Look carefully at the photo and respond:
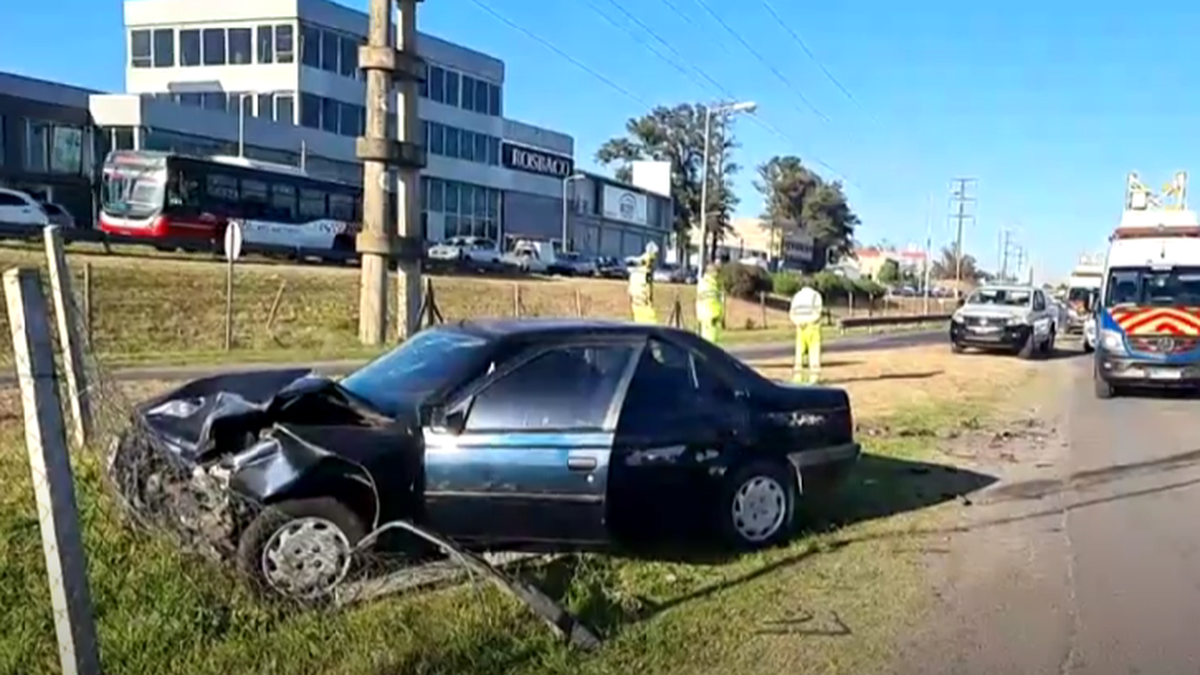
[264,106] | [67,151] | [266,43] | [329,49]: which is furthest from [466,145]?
[67,151]

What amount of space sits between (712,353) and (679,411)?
2.11ft

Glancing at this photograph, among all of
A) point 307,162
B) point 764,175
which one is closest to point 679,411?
point 307,162

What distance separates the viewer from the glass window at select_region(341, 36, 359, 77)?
6531 centimetres

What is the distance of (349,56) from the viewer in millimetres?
65938

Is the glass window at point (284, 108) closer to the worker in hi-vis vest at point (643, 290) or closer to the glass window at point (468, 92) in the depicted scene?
the glass window at point (468, 92)

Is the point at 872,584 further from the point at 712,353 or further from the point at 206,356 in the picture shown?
the point at 206,356

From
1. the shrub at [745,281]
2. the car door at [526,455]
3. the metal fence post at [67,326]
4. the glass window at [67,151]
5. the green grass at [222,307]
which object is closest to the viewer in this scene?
the car door at [526,455]

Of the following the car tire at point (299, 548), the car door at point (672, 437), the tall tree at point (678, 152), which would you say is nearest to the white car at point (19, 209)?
the car door at point (672, 437)

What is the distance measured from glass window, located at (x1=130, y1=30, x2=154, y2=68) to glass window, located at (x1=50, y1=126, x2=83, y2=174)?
10.8 meters

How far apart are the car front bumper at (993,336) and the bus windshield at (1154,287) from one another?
8.73 meters

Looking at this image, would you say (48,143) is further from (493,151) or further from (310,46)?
(493,151)

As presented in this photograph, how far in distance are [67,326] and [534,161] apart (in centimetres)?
7615

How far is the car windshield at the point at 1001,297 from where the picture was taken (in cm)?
2870

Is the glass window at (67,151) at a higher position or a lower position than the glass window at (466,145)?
lower
